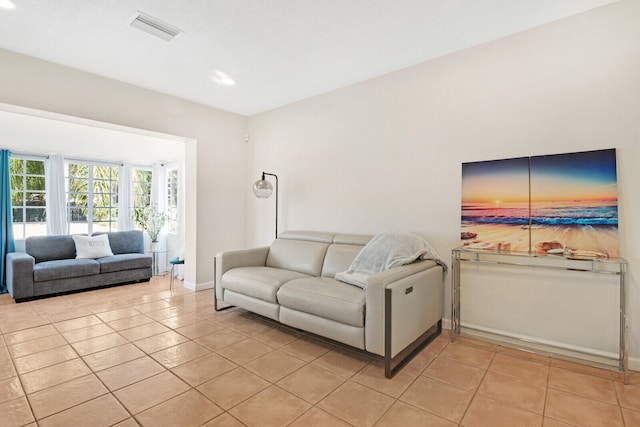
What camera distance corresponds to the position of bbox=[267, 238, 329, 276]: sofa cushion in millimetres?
3459

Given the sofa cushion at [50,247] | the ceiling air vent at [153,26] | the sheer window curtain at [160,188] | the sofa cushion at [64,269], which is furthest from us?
the sheer window curtain at [160,188]

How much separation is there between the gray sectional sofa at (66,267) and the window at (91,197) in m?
0.85

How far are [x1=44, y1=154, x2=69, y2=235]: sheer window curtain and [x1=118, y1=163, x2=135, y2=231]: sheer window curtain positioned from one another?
0.89 meters

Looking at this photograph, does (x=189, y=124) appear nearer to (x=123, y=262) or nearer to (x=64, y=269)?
(x=123, y=262)

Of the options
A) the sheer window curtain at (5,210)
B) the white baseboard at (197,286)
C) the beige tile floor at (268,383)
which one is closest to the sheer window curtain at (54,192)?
the sheer window curtain at (5,210)

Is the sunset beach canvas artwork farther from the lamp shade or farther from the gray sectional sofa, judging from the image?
the gray sectional sofa

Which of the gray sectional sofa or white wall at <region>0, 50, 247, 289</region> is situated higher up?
white wall at <region>0, 50, 247, 289</region>

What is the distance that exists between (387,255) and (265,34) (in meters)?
2.19

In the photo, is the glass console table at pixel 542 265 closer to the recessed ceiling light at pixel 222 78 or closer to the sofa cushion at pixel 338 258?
the sofa cushion at pixel 338 258

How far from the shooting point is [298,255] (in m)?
3.62

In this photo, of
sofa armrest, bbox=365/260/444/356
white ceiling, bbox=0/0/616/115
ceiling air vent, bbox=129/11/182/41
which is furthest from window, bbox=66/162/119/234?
sofa armrest, bbox=365/260/444/356

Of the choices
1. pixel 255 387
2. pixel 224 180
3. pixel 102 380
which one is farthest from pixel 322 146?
pixel 102 380

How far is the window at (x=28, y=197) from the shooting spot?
503cm

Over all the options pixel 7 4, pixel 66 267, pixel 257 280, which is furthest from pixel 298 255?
pixel 66 267
